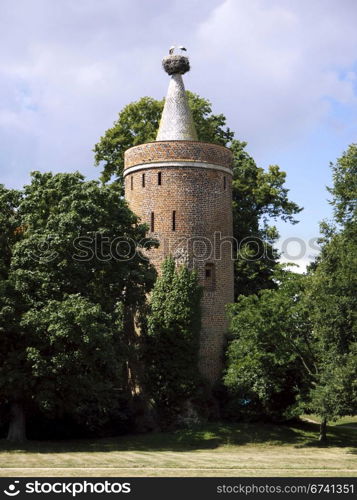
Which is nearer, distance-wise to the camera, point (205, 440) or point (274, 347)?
point (205, 440)

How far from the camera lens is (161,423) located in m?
Result: 34.7

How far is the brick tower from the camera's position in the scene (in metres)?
36.7

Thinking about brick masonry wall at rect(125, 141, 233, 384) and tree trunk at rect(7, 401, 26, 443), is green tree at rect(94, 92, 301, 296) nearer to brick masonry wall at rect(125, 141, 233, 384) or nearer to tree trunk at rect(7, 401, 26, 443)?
brick masonry wall at rect(125, 141, 233, 384)

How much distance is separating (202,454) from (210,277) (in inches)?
407

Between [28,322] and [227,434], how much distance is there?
1036 centimetres

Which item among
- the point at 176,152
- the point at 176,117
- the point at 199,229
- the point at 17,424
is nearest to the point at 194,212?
the point at 199,229

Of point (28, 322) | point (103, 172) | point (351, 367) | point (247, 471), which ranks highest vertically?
point (103, 172)

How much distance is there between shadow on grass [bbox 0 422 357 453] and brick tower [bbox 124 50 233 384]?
3.15m

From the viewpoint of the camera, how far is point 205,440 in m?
32.7

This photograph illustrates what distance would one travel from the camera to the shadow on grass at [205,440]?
30.0m

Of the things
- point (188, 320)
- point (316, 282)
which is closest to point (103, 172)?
point (188, 320)

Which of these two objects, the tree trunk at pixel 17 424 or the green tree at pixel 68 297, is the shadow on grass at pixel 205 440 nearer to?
the tree trunk at pixel 17 424

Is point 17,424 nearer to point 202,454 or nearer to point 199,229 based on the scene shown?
point 202,454
